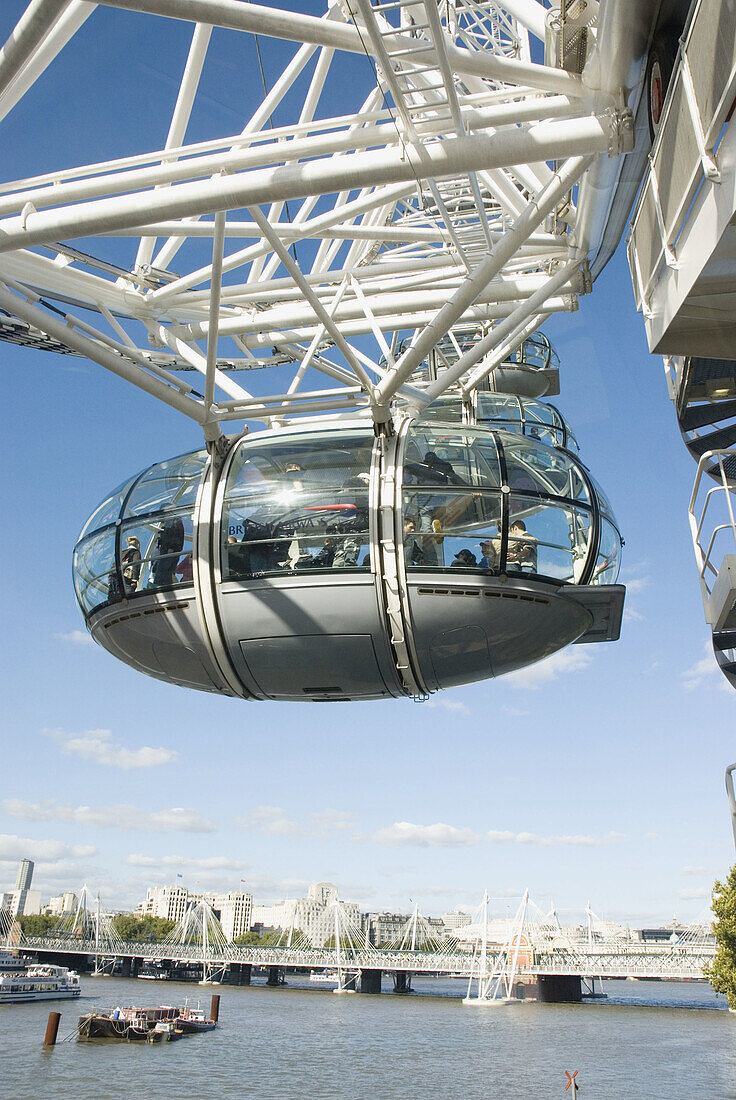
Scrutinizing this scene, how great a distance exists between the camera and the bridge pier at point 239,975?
116188mm

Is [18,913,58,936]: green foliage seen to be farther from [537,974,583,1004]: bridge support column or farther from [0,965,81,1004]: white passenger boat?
[537,974,583,1004]: bridge support column

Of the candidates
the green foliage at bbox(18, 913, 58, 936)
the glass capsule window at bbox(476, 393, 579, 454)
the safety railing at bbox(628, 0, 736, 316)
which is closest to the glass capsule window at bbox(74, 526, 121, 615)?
the glass capsule window at bbox(476, 393, 579, 454)

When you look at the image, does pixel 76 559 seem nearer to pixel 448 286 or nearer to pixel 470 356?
pixel 470 356

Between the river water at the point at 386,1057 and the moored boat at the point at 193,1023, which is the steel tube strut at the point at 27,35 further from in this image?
the moored boat at the point at 193,1023

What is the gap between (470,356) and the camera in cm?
1074

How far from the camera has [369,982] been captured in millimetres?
107062

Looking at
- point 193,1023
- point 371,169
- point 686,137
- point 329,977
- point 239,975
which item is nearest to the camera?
point 686,137

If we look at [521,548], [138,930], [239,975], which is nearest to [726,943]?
[521,548]

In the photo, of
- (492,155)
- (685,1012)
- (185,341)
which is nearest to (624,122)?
(492,155)

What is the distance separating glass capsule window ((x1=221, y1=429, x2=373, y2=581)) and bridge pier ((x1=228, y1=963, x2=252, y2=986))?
119183mm

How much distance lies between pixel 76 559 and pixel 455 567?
481 cm

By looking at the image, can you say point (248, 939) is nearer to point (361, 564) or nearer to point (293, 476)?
point (293, 476)

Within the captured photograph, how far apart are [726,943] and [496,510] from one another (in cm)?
2562

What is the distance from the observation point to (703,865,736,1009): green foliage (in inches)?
1109
